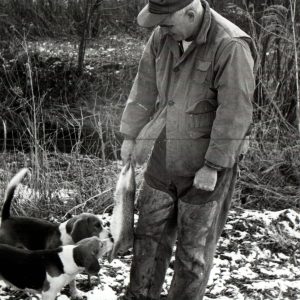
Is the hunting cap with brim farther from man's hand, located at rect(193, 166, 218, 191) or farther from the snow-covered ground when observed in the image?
the snow-covered ground

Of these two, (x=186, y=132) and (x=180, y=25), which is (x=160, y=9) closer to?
(x=180, y=25)

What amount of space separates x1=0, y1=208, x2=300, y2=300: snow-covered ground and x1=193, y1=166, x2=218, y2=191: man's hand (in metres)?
1.31

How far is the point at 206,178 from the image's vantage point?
3541 millimetres

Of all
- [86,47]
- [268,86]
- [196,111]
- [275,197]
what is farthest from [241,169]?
[86,47]

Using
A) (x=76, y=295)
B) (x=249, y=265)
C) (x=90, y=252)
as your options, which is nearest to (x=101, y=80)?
(x=249, y=265)

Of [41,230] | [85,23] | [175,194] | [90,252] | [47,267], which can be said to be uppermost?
[175,194]

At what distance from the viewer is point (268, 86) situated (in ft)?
25.6

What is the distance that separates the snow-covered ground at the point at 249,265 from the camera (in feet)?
14.9

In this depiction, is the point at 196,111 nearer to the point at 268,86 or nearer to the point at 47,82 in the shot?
the point at 268,86

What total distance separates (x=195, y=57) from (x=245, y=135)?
1.92 ft

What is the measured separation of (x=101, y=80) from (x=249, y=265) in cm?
663

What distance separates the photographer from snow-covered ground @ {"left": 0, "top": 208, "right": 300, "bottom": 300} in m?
4.55

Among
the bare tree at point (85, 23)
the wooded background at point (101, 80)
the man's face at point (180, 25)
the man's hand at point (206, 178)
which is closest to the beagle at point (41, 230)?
the man's hand at point (206, 178)

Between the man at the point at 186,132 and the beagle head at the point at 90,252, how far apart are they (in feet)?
0.83
